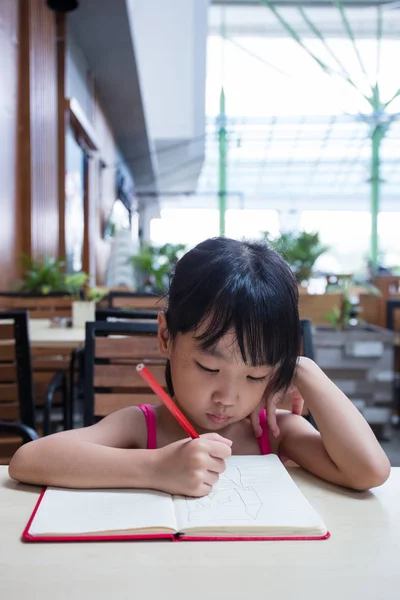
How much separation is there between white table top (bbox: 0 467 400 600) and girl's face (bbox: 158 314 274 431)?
0.21 metres

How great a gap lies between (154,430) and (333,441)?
283 mm

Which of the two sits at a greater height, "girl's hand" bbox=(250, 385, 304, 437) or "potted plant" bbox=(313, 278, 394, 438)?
"girl's hand" bbox=(250, 385, 304, 437)

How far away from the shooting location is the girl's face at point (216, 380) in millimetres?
802

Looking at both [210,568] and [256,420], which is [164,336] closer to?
[256,420]

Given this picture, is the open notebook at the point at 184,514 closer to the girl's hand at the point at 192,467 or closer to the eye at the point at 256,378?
the girl's hand at the point at 192,467

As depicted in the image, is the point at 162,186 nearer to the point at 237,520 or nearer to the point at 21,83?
the point at 21,83

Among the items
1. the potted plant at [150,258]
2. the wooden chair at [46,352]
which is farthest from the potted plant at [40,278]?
the potted plant at [150,258]

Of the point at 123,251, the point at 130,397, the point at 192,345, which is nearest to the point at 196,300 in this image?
the point at 192,345

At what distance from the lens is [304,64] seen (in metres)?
12.1

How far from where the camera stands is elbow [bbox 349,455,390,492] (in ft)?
2.52

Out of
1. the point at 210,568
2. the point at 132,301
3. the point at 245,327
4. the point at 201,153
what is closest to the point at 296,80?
the point at 201,153

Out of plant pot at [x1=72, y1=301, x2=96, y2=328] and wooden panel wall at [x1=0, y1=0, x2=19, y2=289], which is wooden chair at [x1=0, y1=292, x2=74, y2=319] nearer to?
wooden panel wall at [x1=0, y1=0, x2=19, y2=289]

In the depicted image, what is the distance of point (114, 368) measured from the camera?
138 centimetres

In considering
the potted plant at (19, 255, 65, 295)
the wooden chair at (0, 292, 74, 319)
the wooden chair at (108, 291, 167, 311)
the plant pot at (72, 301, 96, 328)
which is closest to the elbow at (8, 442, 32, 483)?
the plant pot at (72, 301, 96, 328)
